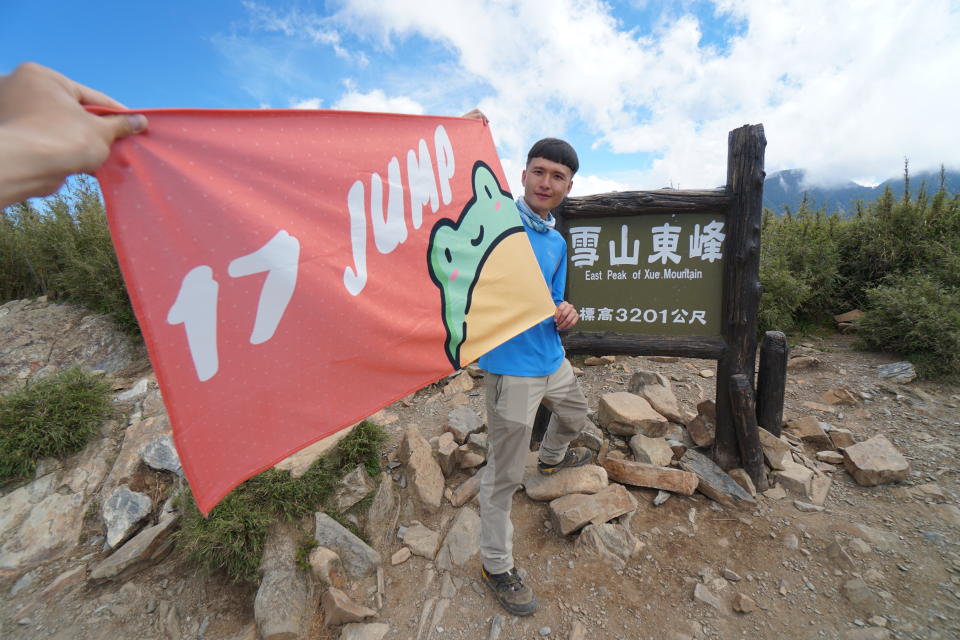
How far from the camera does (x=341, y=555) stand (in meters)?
2.72

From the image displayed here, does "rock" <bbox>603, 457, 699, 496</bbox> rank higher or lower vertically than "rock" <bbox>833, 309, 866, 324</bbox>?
lower

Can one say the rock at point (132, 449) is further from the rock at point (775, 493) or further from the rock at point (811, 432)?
the rock at point (811, 432)

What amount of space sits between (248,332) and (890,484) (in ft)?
14.5

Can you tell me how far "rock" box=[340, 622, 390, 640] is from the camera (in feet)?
7.59

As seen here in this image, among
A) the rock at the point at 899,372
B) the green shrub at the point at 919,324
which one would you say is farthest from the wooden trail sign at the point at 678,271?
the green shrub at the point at 919,324

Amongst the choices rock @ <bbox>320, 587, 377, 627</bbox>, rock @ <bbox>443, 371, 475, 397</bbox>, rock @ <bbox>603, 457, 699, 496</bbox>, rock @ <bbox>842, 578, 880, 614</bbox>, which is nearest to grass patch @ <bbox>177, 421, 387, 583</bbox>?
rock @ <bbox>320, 587, 377, 627</bbox>

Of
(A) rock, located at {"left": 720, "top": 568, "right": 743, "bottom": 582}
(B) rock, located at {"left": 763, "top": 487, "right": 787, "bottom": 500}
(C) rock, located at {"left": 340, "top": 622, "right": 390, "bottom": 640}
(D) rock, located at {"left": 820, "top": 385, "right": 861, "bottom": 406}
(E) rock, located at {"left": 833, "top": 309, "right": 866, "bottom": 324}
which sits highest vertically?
(E) rock, located at {"left": 833, "top": 309, "right": 866, "bottom": 324}

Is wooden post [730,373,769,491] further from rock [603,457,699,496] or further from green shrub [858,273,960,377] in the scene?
green shrub [858,273,960,377]

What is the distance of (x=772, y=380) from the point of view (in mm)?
3389

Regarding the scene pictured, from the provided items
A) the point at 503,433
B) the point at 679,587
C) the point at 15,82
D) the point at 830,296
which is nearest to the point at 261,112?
the point at 15,82

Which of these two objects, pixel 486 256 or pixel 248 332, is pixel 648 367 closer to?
pixel 486 256

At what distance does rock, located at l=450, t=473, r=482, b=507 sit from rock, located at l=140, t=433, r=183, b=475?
7.38 feet

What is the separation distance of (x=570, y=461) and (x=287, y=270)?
264 centimetres

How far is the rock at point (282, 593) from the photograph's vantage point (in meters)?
2.31
